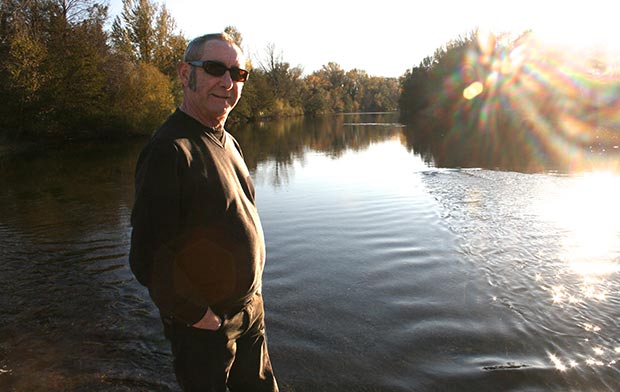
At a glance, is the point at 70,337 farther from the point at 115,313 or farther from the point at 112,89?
the point at 112,89

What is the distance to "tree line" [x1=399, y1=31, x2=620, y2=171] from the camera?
18766mm

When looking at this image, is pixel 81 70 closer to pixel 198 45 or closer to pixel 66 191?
pixel 66 191

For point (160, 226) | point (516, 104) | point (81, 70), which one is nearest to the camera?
point (160, 226)

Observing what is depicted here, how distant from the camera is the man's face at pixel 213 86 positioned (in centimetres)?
226

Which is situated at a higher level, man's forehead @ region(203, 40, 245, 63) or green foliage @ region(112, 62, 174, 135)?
green foliage @ region(112, 62, 174, 135)

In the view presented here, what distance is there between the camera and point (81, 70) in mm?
29141

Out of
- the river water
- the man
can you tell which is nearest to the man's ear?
the man

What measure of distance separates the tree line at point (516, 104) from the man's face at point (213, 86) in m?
14.2

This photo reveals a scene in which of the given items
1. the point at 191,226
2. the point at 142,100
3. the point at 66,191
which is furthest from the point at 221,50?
the point at 142,100

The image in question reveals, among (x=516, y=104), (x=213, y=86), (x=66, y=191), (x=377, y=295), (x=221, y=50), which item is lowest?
Answer: (x=377, y=295)

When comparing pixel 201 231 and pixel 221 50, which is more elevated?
pixel 221 50

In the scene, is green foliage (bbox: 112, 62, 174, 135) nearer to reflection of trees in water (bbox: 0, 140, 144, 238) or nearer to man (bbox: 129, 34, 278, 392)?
reflection of trees in water (bbox: 0, 140, 144, 238)

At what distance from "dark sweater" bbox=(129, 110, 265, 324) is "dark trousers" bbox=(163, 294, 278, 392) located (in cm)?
11

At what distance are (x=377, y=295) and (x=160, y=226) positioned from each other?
3824mm
